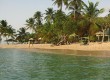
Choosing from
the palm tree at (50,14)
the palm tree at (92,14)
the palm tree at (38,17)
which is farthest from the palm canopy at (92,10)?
the palm tree at (38,17)

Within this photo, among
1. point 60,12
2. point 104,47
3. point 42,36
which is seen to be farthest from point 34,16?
point 104,47

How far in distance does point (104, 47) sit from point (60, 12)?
18.2 meters

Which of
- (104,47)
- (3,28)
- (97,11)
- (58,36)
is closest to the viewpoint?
(104,47)

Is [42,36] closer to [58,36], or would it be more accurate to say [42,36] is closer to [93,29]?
[58,36]

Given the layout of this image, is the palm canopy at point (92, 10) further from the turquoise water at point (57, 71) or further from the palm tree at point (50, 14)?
the turquoise water at point (57, 71)

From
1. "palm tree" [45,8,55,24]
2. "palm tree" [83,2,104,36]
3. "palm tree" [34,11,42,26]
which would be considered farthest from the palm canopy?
"palm tree" [34,11,42,26]

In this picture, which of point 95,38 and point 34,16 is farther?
point 34,16

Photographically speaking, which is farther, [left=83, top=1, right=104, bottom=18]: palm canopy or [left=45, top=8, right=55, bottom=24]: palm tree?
[left=45, top=8, right=55, bottom=24]: palm tree

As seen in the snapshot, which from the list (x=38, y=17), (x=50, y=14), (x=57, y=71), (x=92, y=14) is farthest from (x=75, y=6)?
(x=57, y=71)

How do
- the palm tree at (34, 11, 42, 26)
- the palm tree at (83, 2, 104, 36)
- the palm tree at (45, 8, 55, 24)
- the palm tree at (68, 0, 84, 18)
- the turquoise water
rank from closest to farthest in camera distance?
1. the turquoise water
2. the palm tree at (83, 2, 104, 36)
3. the palm tree at (68, 0, 84, 18)
4. the palm tree at (45, 8, 55, 24)
5. the palm tree at (34, 11, 42, 26)

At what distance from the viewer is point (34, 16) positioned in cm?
7888

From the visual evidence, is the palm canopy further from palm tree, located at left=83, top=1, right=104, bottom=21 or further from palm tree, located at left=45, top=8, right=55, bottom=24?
palm tree, located at left=45, top=8, right=55, bottom=24

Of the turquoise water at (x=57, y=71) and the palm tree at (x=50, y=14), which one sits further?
A: the palm tree at (x=50, y=14)

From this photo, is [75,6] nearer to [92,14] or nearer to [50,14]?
[92,14]
